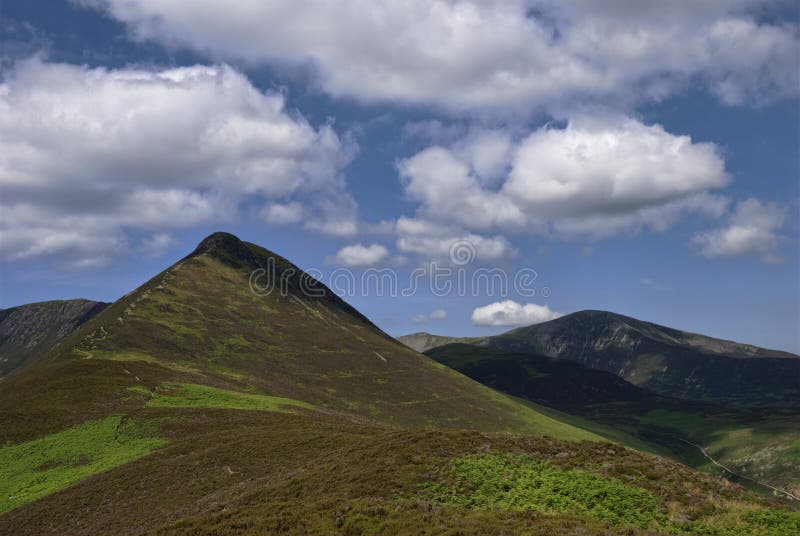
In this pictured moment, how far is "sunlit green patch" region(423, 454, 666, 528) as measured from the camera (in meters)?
26.5

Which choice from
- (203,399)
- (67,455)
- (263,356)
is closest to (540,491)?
(67,455)

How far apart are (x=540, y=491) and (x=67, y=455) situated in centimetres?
4928

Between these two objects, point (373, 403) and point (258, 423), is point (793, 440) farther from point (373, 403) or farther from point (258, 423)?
point (258, 423)

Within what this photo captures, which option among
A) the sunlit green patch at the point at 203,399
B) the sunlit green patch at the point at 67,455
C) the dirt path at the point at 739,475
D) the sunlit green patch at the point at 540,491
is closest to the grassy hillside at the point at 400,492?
the sunlit green patch at the point at 540,491

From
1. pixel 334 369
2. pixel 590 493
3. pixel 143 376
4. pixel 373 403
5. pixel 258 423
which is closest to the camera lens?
pixel 590 493

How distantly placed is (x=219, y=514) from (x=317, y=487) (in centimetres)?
641

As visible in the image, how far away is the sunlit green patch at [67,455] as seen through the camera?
46.8m

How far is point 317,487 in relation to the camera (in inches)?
1303

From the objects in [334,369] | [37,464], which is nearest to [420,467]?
[37,464]

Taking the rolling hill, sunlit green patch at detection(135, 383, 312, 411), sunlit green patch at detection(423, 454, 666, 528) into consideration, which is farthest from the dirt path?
sunlit green patch at detection(423, 454, 666, 528)

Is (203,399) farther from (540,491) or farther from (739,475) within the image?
(739,475)

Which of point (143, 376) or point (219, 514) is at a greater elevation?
point (143, 376)

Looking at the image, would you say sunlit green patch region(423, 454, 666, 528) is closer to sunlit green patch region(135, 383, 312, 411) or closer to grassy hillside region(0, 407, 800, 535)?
grassy hillside region(0, 407, 800, 535)

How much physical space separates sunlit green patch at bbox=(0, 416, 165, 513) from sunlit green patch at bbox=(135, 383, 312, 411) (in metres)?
9.52
